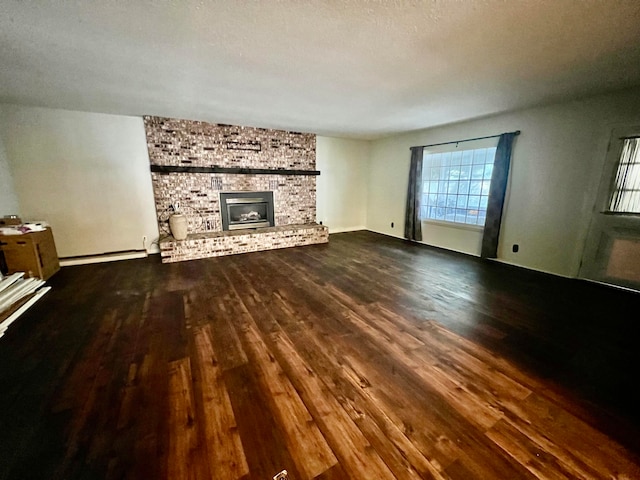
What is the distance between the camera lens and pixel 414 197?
5.23 meters

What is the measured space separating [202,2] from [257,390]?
7.51 ft

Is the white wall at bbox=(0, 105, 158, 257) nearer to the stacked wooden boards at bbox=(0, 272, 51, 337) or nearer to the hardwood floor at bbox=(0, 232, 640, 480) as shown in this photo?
the stacked wooden boards at bbox=(0, 272, 51, 337)

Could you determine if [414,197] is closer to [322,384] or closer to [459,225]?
[459,225]

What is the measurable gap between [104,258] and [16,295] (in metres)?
1.55

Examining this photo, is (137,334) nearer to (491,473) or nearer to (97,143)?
(491,473)

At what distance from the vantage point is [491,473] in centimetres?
108

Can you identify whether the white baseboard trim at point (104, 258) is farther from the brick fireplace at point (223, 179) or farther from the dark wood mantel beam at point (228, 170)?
the dark wood mantel beam at point (228, 170)

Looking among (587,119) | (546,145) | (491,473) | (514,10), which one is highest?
(514,10)

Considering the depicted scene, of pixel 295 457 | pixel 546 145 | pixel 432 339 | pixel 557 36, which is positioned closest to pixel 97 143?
pixel 295 457

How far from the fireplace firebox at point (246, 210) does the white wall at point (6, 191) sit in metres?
2.69

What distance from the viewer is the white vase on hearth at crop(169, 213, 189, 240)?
4109 mm

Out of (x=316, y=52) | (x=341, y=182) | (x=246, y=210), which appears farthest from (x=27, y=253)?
(x=341, y=182)

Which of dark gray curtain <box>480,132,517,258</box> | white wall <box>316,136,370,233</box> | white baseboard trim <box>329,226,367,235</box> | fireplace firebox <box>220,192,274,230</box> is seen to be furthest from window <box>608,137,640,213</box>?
fireplace firebox <box>220,192,274,230</box>

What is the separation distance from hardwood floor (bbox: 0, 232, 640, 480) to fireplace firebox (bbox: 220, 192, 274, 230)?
2.19 m
